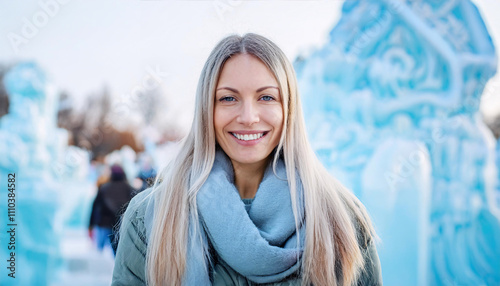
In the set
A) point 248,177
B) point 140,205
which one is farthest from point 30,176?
point 248,177

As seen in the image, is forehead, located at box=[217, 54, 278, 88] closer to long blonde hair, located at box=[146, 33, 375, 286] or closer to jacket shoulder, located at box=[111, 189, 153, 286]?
long blonde hair, located at box=[146, 33, 375, 286]

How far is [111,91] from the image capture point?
3.92m

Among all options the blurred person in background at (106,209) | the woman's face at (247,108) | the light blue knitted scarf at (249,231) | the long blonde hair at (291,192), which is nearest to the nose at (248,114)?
the woman's face at (247,108)

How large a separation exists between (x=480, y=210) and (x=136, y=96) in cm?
357

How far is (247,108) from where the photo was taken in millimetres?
1234

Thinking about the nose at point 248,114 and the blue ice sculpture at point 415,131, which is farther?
the blue ice sculpture at point 415,131

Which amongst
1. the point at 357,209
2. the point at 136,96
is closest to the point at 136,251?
the point at 357,209

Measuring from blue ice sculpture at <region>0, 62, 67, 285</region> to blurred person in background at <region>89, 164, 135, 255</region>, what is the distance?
0.35 m

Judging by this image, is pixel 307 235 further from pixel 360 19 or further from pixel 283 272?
pixel 360 19

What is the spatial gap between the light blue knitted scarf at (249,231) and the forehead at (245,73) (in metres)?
0.32

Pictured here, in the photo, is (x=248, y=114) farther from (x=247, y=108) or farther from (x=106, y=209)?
(x=106, y=209)

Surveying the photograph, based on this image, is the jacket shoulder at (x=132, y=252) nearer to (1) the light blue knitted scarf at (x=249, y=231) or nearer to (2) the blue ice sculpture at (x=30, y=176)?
(1) the light blue knitted scarf at (x=249, y=231)

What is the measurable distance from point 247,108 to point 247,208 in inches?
14.3

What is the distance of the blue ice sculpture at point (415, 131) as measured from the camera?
137 inches
